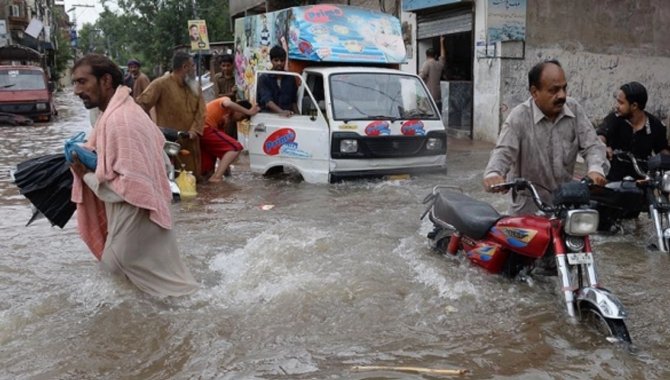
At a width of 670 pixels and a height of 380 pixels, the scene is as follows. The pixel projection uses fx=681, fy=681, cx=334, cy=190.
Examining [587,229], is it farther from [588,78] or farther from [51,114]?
[51,114]

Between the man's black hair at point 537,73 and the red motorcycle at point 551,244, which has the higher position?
the man's black hair at point 537,73

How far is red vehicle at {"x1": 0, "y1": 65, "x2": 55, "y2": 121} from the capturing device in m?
19.6

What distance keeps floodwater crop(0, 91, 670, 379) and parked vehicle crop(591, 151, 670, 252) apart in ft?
0.91

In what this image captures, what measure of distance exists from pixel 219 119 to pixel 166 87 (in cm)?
135

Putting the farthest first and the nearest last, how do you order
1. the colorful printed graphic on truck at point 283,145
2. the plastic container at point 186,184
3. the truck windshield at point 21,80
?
the truck windshield at point 21,80, the colorful printed graphic on truck at point 283,145, the plastic container at point 186,184

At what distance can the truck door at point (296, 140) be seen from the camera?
28.8 feet

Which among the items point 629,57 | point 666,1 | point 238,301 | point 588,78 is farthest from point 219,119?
point 666,1

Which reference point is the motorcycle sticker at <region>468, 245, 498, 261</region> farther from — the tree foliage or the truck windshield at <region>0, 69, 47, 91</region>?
the tree foliage

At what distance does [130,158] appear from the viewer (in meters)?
3.74

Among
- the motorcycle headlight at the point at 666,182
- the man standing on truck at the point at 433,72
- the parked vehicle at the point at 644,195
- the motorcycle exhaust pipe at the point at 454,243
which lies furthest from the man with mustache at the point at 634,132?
the man standing on truck at the point at 433,72

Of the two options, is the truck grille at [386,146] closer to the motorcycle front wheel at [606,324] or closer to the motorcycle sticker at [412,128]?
the motorcycle sticker at [412,128]

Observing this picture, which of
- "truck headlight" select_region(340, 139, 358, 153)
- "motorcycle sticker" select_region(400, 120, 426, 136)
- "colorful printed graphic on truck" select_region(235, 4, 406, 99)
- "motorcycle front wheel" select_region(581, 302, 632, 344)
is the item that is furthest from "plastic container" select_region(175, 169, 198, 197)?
"motorcycle front wheel" select_region(581, 302, 632, 344)

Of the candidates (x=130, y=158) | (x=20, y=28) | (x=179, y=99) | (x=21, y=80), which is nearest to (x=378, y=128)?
Answer: (x=179, y=99)

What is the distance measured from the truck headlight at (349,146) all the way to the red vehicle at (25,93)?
46.9 ft
